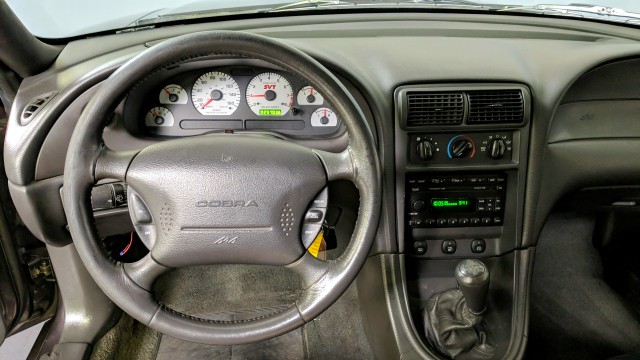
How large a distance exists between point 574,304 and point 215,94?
57.8 inches

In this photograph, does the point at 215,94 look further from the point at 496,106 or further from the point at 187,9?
the point at 496,106

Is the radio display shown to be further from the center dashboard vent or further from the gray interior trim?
the gray interior trim

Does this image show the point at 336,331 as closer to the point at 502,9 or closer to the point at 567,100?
the point at 567,100

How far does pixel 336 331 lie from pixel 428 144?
878 millimetres

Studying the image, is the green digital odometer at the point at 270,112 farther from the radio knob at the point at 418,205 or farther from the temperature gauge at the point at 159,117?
the radio knob at the point at 418,205

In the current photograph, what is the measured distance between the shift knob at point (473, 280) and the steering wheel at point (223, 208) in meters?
0.38

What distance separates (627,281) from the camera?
196 centimetres

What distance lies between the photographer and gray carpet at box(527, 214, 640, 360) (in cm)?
173

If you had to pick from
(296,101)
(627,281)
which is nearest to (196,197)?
(296,101)

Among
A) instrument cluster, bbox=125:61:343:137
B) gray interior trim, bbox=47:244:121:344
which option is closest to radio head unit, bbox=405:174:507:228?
instrument cluster, bbox=125:61:343:137

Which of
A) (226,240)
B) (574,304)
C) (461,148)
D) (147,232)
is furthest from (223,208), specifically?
Answer: (574,304)

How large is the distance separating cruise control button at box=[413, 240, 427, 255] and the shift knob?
0.15 m

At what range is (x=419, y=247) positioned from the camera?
1.45 m

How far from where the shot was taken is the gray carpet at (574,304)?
173 cm
